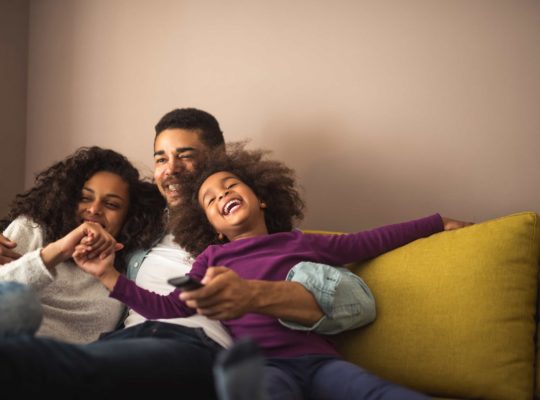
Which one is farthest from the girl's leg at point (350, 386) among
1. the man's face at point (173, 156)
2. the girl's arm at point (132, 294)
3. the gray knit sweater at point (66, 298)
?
the man's face at point (173, 156)

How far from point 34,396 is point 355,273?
A: 943 millimetres

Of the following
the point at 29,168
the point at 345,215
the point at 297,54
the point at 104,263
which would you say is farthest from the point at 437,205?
the point at 29,168

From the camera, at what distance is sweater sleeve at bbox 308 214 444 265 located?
1.55 meters

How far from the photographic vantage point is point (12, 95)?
2.57 m

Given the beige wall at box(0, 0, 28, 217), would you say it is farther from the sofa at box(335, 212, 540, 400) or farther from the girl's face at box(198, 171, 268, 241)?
the sofa at box(335, 212, 540, 400)

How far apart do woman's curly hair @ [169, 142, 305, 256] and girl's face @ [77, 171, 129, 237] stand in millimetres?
168

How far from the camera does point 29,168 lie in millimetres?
2648

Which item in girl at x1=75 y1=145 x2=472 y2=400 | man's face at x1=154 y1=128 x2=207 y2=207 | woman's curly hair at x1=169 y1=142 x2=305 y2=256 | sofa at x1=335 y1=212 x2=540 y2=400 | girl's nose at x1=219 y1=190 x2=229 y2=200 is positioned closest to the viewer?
girl at x1=75 y1=145 x2=472 y2=400

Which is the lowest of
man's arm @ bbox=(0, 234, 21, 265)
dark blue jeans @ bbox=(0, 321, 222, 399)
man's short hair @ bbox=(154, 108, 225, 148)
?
dark blue jeans @ bbox=(0, 321, 222, 399)

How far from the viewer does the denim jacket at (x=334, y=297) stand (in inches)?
53.6

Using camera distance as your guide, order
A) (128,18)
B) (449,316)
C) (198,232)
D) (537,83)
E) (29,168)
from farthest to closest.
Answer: (29,168) < (128,18) < (537,83) < (198,232) < (449,316)

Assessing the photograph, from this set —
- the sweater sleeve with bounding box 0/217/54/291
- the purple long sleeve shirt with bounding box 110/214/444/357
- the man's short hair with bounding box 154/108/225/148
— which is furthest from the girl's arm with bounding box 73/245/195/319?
the man's short hair with bounding box 154/108/225/148

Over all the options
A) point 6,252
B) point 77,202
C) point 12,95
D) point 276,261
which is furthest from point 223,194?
point 12,95

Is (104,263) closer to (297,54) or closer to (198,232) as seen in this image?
(198,232)
